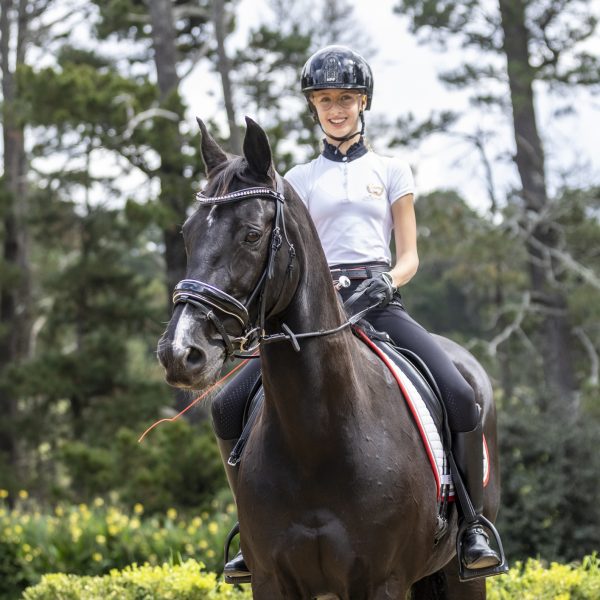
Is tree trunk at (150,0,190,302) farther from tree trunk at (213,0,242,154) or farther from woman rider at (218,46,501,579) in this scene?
woman rider at (218,46,501,579)

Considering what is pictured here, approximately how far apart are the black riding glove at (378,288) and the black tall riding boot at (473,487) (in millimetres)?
780

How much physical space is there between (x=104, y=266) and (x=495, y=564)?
54.2ft

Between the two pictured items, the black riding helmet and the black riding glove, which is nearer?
the black riding glove

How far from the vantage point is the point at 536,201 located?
19.9m

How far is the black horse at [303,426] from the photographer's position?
352cm

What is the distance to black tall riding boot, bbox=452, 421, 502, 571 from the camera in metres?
4.53

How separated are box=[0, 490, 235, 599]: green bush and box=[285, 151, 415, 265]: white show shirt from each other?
5515 mm

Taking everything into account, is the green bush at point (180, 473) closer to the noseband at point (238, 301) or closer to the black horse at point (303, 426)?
the black horse at point (303, 426)

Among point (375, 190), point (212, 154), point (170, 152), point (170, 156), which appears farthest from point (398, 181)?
point (170, 152)

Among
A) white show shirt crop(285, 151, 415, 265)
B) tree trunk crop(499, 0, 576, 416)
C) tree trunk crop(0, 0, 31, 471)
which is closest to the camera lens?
white show shirt crop(285, 151, 415, 265)

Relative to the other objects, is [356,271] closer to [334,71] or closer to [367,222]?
[367,222]

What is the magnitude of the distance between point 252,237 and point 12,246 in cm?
2021

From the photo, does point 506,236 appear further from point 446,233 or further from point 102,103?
point 102,103

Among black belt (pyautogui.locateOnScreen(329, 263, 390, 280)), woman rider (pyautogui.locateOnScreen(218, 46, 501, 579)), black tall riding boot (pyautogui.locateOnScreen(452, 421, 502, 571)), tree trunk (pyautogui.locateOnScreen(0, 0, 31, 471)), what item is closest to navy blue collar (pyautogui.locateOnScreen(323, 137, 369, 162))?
woman rider (pyautogui.locateOnScreen(218, 46, 501, 579))
